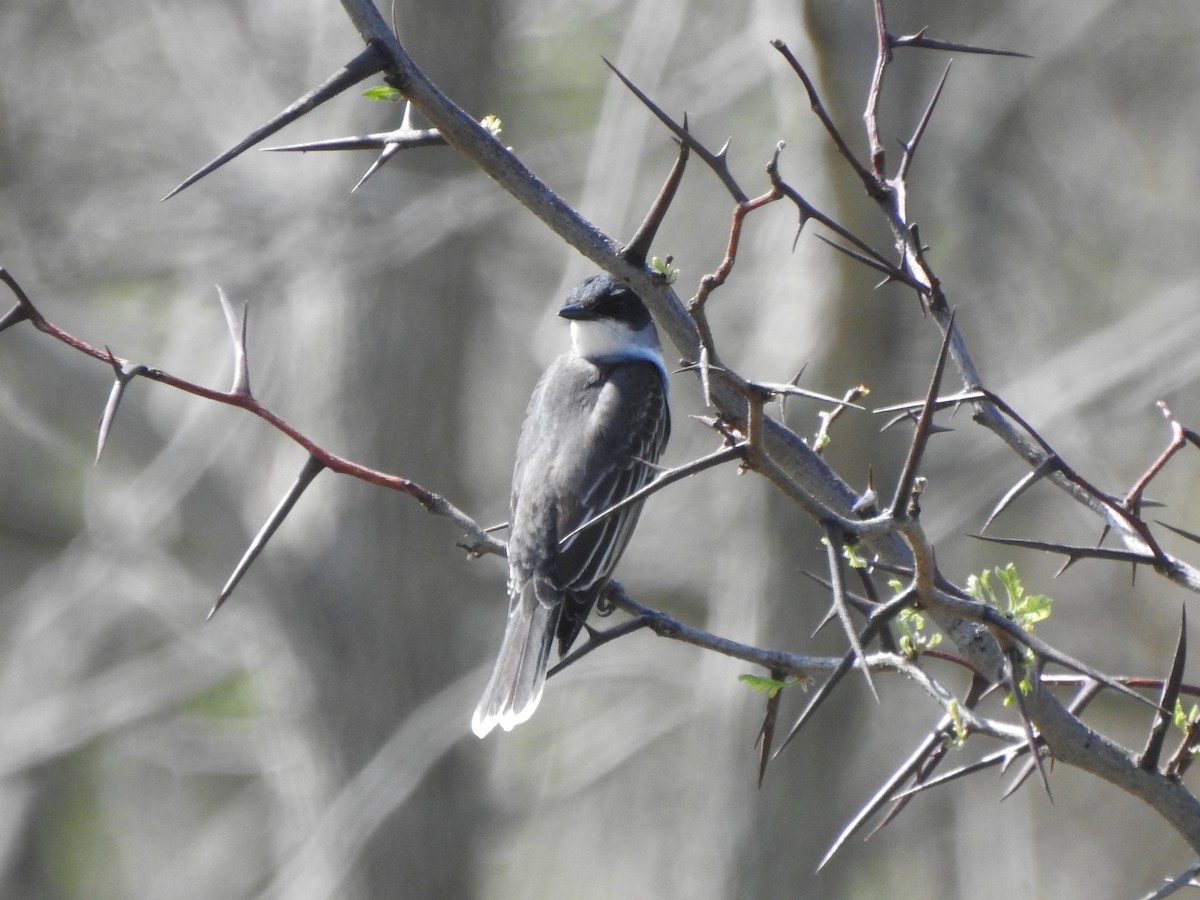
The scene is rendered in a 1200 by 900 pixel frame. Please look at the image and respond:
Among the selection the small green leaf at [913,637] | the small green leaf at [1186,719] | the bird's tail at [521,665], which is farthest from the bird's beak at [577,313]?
the small green leaf at [1186,719]

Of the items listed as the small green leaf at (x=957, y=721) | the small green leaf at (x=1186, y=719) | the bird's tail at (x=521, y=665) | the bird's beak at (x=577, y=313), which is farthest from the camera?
the bird's beak at (x=577, y=313)

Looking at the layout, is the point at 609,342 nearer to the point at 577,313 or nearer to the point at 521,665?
the point at 577,313

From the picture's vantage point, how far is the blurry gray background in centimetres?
915

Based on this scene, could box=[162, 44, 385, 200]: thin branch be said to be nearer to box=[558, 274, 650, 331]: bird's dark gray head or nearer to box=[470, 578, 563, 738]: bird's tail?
box=[470, 578, 563, 738]: bird's tail

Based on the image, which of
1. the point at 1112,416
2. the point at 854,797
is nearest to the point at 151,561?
the point at 854,797

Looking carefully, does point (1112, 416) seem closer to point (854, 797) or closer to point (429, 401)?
point (854, 797)

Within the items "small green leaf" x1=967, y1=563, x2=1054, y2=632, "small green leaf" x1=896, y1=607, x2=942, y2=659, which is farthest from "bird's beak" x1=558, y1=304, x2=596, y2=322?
"small green leaf" x1=967, y1=563, x2=1054, y2=632

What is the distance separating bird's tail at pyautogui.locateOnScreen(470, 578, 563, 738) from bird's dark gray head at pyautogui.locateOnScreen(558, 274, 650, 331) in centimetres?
140

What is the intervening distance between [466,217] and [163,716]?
5.92m

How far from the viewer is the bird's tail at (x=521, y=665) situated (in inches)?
178

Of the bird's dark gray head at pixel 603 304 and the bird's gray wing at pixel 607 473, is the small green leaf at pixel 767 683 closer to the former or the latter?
the bird's gray wing at pixel 607 473

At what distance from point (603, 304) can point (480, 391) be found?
6903 millimetres

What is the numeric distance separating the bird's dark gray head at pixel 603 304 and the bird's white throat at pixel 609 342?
4 cm

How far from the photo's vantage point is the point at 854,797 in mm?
10164
